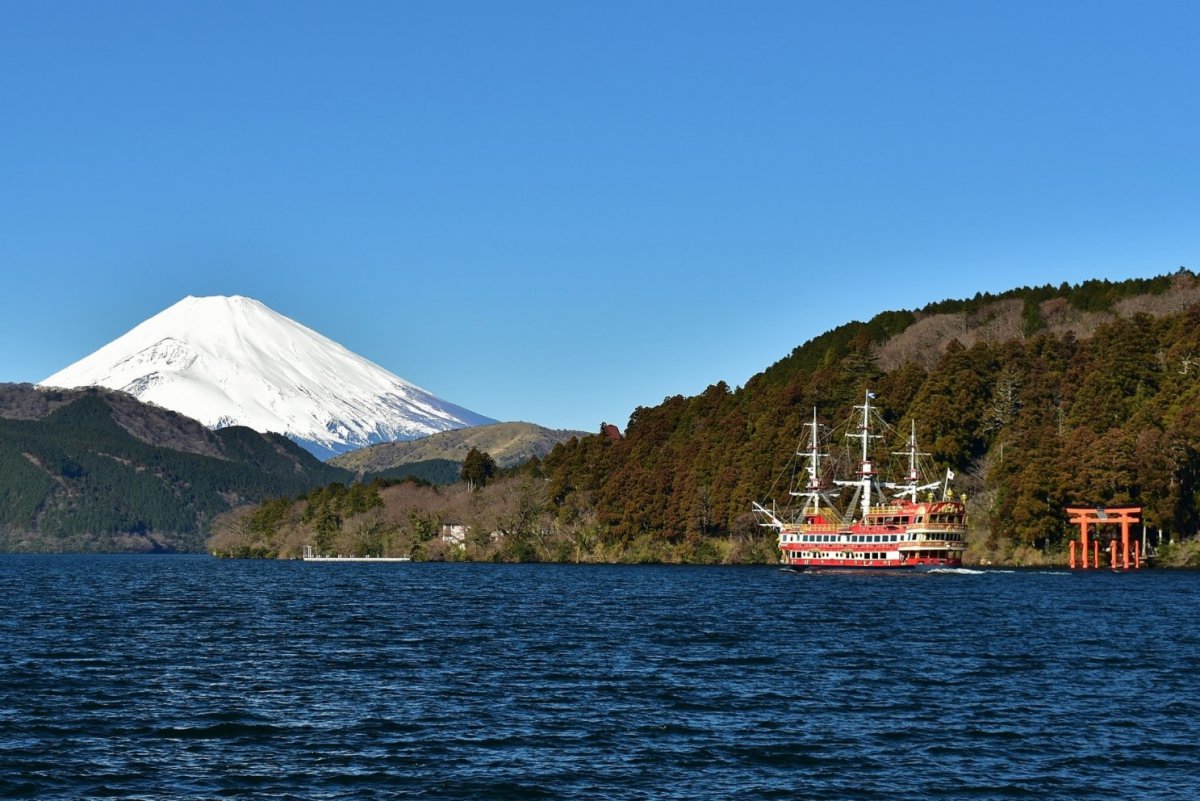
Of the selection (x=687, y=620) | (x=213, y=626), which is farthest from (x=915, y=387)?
(x=213, y=626)

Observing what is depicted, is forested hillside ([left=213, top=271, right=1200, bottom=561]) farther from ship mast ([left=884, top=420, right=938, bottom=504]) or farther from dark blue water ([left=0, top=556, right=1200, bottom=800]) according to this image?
dark blue water ([left=0, top=556, right=1200, bottom=800])

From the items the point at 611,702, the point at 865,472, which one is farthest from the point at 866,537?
the point at 611,702

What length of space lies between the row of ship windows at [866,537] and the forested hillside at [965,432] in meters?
5.16

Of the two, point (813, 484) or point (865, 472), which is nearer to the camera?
point (865, 472)

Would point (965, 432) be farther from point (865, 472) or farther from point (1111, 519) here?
point (1111, 519)

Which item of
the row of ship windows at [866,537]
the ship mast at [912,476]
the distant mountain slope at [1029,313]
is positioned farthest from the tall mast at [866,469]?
the distant mountain slope at [1029,313]

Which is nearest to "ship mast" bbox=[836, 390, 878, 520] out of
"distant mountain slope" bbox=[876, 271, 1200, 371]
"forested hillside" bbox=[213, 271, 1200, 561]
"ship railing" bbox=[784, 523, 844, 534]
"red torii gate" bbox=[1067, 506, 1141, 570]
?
"ship railing" bbox=[784, 523, 844, 534]

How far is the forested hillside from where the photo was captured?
119 meters

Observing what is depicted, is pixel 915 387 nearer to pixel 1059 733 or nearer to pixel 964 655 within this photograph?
pixel 964 655

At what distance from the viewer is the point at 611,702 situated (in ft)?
138

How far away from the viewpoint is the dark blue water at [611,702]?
31.4m

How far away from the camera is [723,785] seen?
3084 cm

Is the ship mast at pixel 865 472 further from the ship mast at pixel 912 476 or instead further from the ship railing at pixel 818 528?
the ship railing at pixel 818 528

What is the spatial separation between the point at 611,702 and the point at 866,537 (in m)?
90.2
